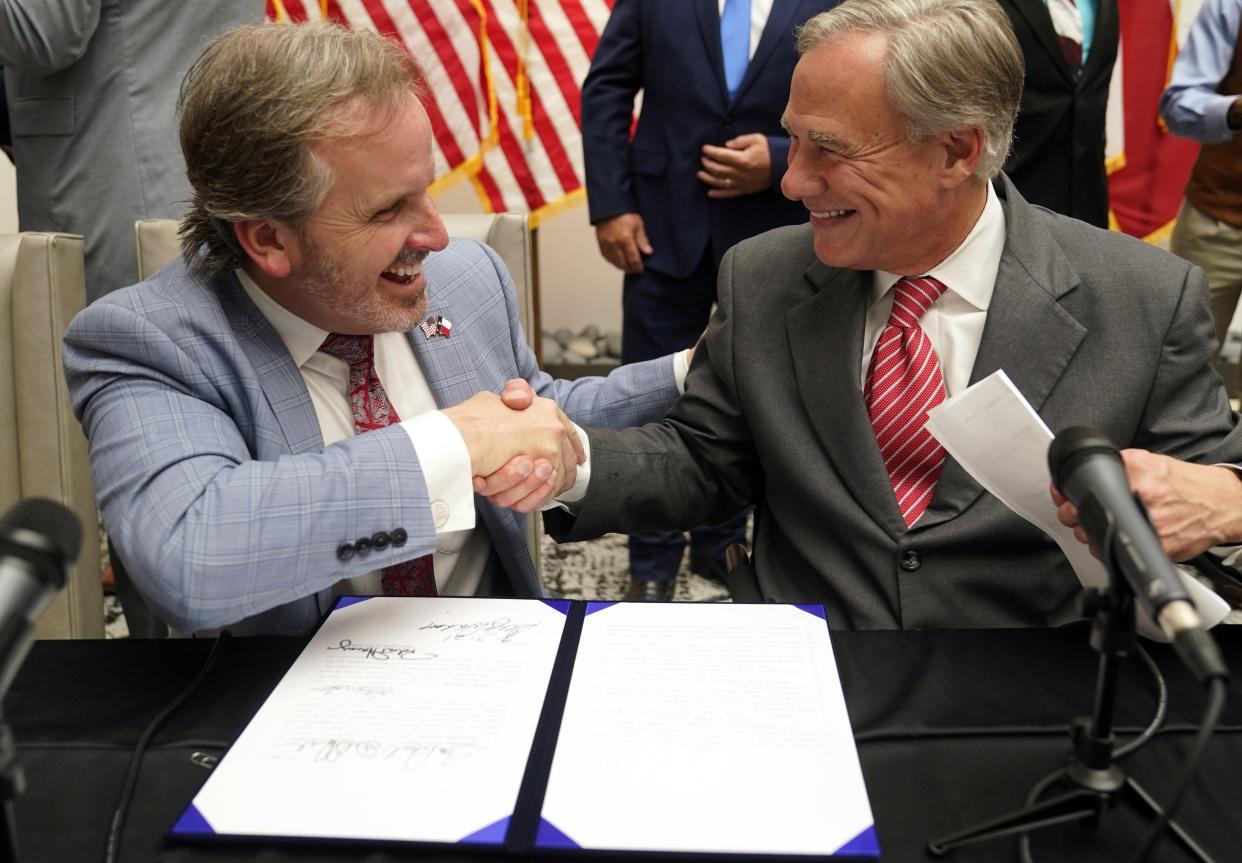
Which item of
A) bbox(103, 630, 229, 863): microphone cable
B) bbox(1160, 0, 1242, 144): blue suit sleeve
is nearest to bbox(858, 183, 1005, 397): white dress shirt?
bbox(103, 630, 229, 863): microphone cable

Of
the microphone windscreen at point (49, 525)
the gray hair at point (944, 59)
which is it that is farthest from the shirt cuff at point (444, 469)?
the gray hair at point (944, 59)

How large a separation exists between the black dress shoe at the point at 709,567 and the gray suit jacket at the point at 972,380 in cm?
150

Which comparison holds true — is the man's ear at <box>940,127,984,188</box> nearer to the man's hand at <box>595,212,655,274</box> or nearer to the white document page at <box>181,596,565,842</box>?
the white document page at <box>181,596,565,842</box>

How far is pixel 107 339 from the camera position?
1.32 m

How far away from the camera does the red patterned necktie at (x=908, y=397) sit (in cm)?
151

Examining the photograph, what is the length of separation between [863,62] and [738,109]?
1.34 meters

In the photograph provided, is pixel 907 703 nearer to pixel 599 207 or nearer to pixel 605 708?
pixel 605 708

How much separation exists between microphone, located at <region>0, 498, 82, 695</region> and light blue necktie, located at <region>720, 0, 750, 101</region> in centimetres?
237

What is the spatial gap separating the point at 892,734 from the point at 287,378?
88 centimetres

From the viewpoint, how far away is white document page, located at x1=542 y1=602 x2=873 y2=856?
886 mm

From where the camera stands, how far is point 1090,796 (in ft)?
2.90

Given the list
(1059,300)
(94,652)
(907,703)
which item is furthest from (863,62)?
(94,652)

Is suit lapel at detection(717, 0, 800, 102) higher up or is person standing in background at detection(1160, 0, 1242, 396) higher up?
suit lapel at detection(717, 0, 800, 102)
